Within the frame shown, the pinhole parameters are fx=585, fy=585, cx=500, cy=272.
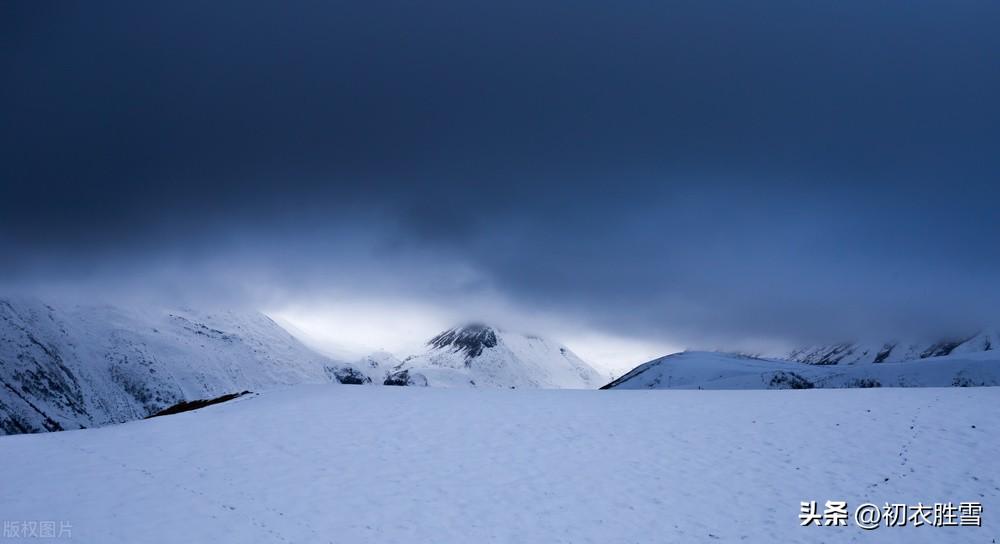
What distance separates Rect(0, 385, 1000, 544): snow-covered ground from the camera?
1722 centimetres

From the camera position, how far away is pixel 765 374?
358ft

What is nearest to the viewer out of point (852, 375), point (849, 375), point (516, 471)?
point (516, 471)

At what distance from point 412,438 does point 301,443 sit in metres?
4.74

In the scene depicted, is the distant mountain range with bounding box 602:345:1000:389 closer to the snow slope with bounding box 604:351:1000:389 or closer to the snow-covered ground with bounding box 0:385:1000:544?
the snow slope with bounding box 604:351:1000:389

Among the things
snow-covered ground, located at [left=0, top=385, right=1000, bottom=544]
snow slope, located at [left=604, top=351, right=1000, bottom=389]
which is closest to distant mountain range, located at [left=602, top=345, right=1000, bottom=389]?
snow slope, located at [left=604, top=351, right=1000, bottom=389]

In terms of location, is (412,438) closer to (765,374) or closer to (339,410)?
(339,410)

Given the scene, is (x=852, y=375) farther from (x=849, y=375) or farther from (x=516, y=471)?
(x=516, y=471)

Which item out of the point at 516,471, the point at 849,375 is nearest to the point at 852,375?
the point at 849,375

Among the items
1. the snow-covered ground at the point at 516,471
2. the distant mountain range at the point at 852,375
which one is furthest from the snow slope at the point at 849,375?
the snow-covered ground at the point at 516,471

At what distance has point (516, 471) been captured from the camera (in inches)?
851

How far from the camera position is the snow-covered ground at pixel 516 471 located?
17219 millimetres

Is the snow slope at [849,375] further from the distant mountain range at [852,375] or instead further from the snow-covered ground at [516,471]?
the snow-covered ground at [516,471]

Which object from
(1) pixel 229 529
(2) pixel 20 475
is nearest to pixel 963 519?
(1) pixel 229 529

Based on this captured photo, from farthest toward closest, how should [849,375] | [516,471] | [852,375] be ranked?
[849,375] < [852,375] < [516,471]
